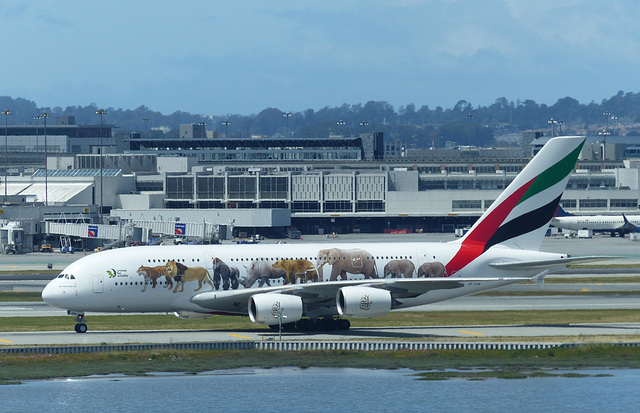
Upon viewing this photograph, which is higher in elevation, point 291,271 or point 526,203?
point 526,203

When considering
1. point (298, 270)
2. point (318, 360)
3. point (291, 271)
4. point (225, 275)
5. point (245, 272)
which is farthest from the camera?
point (298, 270)

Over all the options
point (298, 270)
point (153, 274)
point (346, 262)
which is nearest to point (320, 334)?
point (298, 270)

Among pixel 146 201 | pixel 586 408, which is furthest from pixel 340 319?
pixel 146 201

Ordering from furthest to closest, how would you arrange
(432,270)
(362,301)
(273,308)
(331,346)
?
(432,270) < (362,301) < (273,308) < (331,346)

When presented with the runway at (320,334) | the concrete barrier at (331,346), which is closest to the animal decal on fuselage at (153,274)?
the runway at (320,334)

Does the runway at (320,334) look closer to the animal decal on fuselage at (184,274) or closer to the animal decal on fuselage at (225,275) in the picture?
the animal decal on fuselage at (225,275)

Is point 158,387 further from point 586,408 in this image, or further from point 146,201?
point 146,201

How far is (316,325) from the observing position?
6334cm

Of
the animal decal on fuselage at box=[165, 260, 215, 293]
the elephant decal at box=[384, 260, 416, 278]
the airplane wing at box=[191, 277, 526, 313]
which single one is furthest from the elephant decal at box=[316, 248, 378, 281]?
the animal decal on fuselage at box=[165, 260, 215, 293]

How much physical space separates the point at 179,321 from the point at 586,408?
31333 mm

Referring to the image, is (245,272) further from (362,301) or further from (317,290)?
(362,301)

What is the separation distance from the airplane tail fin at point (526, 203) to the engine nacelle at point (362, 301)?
798 centimetres

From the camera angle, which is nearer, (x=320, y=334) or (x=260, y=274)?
(x=320, y=334)

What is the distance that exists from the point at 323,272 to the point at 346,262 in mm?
1596
